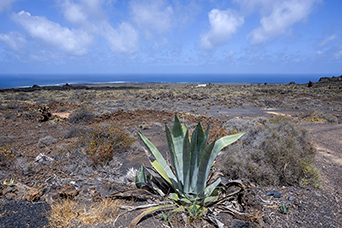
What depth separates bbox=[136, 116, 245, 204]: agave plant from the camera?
255 centimetres

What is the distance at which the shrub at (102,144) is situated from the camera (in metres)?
4.77

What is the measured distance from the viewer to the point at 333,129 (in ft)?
28.3

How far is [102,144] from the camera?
18.2 ft

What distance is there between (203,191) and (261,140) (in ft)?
10.1

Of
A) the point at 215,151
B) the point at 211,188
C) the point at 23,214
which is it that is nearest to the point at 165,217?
the point at 211,188

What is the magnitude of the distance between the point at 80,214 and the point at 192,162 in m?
1.66

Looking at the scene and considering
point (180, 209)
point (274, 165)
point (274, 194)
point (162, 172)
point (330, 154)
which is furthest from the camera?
point (330, 154)

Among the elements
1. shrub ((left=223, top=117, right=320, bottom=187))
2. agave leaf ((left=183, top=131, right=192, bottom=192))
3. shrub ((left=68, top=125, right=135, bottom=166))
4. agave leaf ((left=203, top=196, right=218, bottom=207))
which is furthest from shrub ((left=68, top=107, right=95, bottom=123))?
agave leaf ((left=203, top=196, right=218, bottom=207))

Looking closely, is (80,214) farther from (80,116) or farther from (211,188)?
(80,116)

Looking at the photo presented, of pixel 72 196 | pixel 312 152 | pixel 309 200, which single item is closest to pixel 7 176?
pixel 72 196

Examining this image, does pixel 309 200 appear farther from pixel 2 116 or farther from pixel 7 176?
pixel 2 116

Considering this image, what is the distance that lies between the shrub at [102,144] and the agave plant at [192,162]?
244 centimetres

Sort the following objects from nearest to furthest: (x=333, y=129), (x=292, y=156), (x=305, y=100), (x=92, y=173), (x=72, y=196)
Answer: (x=72, y=196), (x=292, y=156), (x=92, y=173), (x=333, y=129), (x=305, y=100)

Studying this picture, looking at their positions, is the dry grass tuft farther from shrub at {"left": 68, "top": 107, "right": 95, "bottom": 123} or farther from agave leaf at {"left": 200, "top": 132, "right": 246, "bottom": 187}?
shrub at {"left": 68, "top": 107, "right": 95, "bottom": 123}
